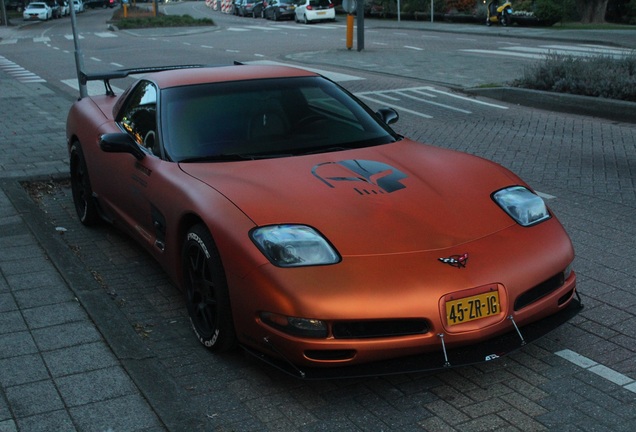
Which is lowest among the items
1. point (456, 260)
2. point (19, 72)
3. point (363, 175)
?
point (19, 72)

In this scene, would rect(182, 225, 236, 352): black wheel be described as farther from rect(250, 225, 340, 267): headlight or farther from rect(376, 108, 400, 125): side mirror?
rect(376, 108, 400, 125): side mirror

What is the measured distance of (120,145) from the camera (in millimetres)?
5355

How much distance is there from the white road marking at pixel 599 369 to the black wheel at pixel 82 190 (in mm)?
4026

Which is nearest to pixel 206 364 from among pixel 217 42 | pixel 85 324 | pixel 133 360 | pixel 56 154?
pixel 133 360

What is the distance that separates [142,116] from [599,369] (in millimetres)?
3452

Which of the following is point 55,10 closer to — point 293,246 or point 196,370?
point 196,370

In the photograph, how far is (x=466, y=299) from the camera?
150 inches

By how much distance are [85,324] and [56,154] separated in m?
5.77

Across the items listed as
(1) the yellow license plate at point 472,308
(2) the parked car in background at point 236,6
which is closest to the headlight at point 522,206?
(1) the yellow license plate at point 472,308

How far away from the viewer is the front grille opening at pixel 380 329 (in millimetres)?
3754

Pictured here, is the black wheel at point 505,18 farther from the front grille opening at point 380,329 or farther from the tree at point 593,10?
the front grille opening at point 380,329

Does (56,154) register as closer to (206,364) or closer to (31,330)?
(31,330)

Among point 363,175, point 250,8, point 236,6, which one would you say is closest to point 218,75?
point 363,175

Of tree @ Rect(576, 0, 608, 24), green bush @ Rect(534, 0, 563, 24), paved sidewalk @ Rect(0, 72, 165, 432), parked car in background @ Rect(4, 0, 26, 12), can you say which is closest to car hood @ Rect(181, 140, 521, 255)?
paved sidewalk @ Rect(0, 72, 165, 432)
